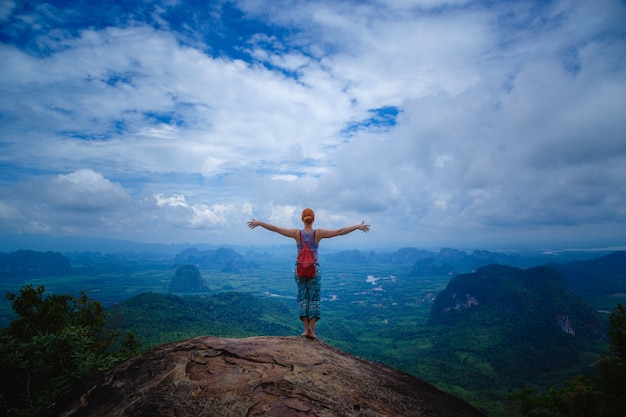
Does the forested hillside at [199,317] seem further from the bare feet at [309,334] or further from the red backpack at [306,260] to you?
the red backpack at [306,260]

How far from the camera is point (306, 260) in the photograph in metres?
6.79

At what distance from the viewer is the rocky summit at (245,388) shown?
150 inches

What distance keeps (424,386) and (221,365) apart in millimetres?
3837

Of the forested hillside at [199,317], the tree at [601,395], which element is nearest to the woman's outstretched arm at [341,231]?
the tree at [601,395]

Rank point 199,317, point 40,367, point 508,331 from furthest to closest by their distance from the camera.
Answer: point 508,331 → point 199,317 → point 40,367

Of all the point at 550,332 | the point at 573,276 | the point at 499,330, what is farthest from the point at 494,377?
the point at 573,276

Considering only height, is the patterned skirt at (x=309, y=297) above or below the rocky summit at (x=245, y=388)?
above

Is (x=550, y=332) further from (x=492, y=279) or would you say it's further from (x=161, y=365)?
(x=161, y=365)

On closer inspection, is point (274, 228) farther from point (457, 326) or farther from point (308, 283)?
point (457, 326)

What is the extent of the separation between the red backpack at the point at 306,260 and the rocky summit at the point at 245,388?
1710 millimetres

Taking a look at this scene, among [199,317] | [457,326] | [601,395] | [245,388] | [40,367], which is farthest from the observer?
[457,326]

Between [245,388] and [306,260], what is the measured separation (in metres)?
3.09

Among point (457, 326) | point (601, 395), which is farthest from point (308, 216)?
point (457, 326)

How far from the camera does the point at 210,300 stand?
112 m
